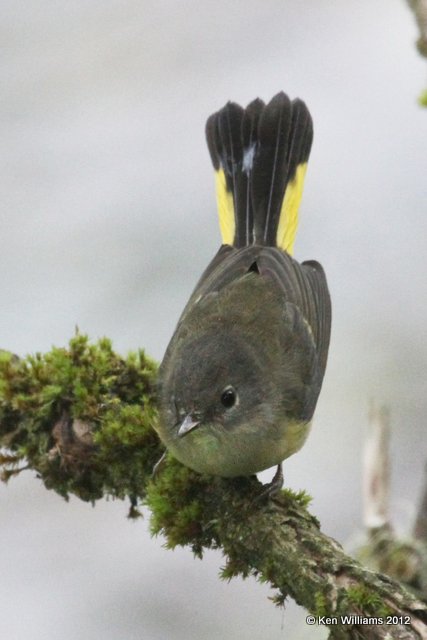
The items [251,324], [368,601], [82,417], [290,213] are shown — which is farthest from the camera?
[290,213]

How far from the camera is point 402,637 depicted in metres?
3.05

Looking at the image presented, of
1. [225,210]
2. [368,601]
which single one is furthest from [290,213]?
[368,601]

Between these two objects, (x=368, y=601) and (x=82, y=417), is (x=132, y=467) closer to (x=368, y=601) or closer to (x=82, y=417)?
(x=82, y=417)

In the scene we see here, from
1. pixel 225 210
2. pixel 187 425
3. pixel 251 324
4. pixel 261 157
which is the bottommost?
pixel 187 425

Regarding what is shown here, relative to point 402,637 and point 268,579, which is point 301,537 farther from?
point 402,637

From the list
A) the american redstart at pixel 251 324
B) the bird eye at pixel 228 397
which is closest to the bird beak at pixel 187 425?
the american redstart at pixel 251 324

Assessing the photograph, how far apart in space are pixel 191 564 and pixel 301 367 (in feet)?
5.67

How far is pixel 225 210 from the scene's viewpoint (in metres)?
5.17

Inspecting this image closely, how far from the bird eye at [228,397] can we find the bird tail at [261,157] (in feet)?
3.83

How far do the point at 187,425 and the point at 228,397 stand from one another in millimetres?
244

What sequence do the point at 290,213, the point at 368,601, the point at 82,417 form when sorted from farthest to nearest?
the point at 290,213 → the point at 82,417 → the point at 368,601

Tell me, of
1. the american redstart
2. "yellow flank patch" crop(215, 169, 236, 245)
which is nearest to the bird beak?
the american redstart

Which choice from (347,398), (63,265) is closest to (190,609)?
(347,398)

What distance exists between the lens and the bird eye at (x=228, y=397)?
13.3 feet
